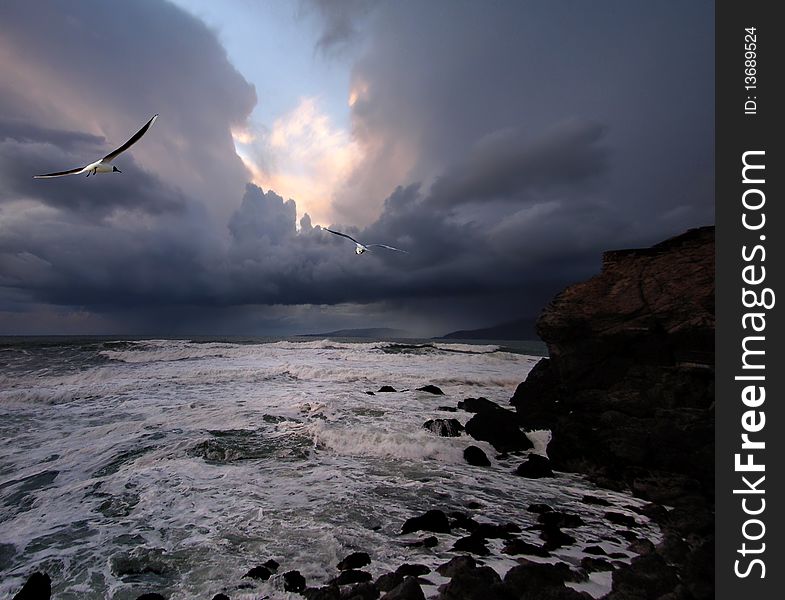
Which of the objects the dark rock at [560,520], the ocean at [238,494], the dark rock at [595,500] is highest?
the dark rock at [560,520]

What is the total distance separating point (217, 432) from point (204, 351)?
1456 inches

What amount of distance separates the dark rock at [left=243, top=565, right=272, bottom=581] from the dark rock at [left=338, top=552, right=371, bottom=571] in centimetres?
96

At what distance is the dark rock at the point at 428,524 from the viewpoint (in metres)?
5.89

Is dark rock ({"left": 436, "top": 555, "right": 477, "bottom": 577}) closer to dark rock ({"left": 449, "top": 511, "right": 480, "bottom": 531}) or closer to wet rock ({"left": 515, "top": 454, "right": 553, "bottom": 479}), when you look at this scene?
dark rock ({"left": 449, "top": 511, "right": 480, "bottom": 531})

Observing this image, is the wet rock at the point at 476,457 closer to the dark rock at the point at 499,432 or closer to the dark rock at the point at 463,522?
the dark rock at the point at 499,432

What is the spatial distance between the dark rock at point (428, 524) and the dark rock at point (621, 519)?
3.03 m

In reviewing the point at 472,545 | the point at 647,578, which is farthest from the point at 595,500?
the point at 472,545

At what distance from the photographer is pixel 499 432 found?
11.0 m

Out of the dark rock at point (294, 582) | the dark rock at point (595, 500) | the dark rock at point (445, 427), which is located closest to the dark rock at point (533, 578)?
the dark rock at point (294, 582)

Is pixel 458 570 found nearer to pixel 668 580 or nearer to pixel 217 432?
pixel 668 580

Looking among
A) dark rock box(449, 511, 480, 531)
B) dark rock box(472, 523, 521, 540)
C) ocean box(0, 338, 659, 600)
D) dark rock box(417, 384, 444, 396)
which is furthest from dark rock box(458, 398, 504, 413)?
dark rock box(472, 523, 521, 540)

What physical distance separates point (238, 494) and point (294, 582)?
3.74 m
